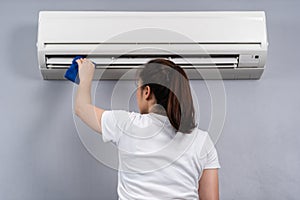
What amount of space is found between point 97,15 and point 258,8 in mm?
636

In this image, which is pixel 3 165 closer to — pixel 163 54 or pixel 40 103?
pixel 40 103

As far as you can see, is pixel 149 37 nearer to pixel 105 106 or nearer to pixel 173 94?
pixel 105 106

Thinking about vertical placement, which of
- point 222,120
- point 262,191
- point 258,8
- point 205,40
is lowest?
point 262,191

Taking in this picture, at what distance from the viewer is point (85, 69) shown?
61.6 inches

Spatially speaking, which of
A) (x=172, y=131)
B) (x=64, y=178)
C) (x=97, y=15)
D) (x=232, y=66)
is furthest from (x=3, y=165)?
(x=232, y=66)

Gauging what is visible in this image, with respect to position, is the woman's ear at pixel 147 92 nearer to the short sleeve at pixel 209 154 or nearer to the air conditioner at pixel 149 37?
the short sleeve at pixel 209 154

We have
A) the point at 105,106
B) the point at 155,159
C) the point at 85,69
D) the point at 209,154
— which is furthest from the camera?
the point at 105,106

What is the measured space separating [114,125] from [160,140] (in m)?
0.14

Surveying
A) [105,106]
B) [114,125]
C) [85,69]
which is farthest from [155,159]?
[105,106]

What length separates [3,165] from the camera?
5.61 ft

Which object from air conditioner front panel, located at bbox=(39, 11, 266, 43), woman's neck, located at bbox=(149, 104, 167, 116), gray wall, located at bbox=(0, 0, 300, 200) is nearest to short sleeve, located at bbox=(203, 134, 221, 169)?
woman's neck, located at bbox=(149, 104, 167, 116)

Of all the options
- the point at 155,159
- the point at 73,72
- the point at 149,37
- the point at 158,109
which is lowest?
the point at 155,159

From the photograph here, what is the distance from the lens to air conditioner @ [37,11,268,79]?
1647mm

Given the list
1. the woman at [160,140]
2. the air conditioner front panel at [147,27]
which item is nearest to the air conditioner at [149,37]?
the air conditioner front panel at [147,27]
